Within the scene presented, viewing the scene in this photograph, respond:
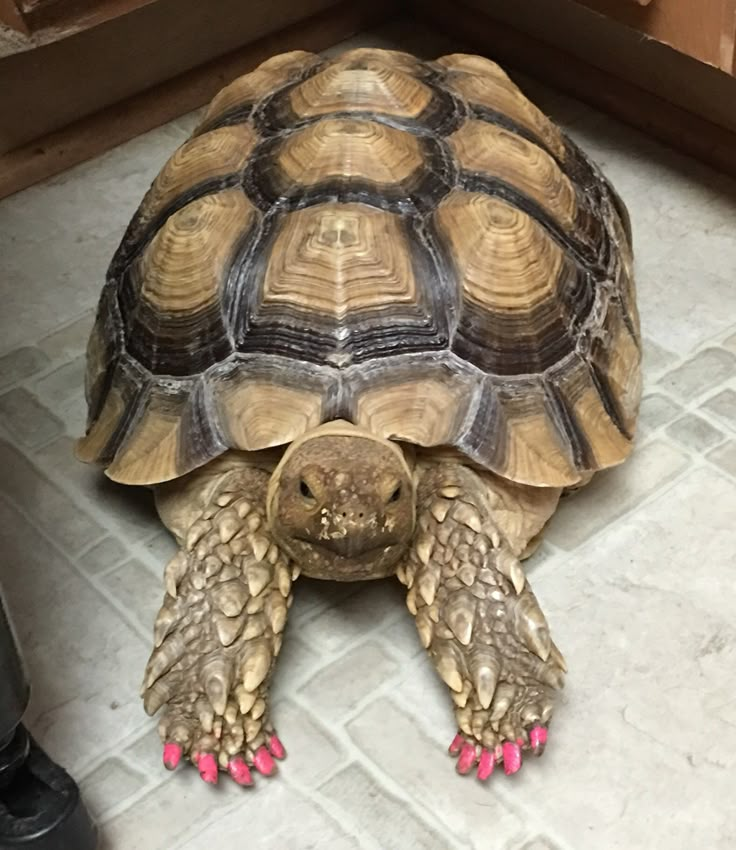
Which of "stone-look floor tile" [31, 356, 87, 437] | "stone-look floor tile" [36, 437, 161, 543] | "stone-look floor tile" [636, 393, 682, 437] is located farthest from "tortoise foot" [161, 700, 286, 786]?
"stone-look floor tile" [636, 393, 682, 437]

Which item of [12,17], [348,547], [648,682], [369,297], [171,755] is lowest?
[648,682]

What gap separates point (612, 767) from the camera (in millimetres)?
1731

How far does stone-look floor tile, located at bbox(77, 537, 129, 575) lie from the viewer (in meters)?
2.06

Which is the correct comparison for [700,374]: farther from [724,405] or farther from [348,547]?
[348,547]

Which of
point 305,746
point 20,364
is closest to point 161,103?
point 20,364

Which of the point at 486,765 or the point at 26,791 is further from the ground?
the point at 26,791

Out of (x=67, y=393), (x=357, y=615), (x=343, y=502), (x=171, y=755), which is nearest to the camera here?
→ (x=343, y=502)

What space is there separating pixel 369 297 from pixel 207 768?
751mm

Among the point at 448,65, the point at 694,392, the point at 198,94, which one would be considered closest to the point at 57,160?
the point at 198,94

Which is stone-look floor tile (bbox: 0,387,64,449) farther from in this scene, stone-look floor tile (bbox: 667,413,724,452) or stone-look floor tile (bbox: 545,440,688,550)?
stone-look floor tile (bbox: 667,413,724,452)

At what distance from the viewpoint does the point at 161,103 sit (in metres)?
3.19

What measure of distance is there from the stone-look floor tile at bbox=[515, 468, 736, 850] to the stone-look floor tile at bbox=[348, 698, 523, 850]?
2.4 inches

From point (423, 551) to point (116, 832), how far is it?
2.02 feet

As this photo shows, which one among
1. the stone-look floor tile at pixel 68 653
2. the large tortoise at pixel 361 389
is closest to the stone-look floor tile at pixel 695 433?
the large tortoise at pixel 361 389
